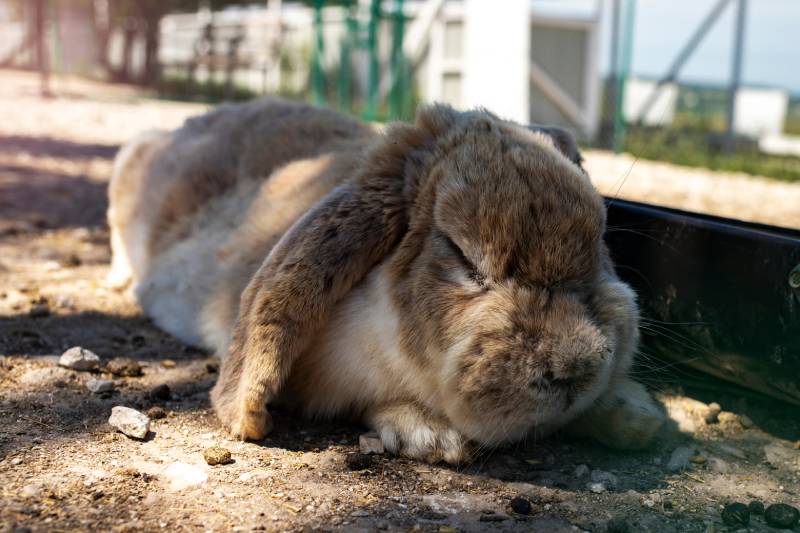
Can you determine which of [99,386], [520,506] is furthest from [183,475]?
[520,506]

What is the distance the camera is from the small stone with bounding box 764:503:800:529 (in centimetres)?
222

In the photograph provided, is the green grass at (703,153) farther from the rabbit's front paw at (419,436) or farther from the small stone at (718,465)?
the rabbit's front paw at (419,436)

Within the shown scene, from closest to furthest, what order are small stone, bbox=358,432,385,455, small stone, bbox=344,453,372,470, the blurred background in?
small stone, bbox=344,453,372,470 → small stone, bbox=358,432,385,455 → the blurred background

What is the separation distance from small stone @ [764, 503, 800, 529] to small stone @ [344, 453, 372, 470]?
114cm

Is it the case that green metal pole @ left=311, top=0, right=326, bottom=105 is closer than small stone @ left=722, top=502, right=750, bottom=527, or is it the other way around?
small stone @ left=722, top=502, right=750, bottom=527

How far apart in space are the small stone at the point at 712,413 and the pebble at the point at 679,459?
0.32 m

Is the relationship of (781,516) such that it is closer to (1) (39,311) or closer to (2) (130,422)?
(2) (130,422)

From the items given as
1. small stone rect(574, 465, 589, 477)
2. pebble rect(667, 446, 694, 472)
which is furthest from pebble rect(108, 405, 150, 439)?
pebble rect(667, 446, 694, 472)

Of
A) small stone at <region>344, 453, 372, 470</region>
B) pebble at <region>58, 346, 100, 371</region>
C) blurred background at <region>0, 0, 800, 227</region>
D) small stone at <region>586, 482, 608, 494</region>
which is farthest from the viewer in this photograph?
blurred background at <region>0, 0, 800, 227</region>

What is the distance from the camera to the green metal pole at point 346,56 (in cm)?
1495

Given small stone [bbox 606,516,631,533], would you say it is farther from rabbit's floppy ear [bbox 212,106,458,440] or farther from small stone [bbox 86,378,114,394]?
small stone [bbox 86,378,114,394]

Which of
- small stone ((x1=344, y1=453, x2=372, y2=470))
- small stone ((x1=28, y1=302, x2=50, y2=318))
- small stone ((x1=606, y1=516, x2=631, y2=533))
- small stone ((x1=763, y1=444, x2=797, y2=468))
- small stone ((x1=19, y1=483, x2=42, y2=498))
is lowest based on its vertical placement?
small stone ((x1=763, y1=444, x2=797, y2=468))

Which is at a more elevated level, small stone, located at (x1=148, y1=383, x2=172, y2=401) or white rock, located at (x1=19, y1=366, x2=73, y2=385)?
white rock, located at (x1=19, y1=366, x2=73, y2=385)

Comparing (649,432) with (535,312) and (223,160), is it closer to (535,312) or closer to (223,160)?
(535,312)
